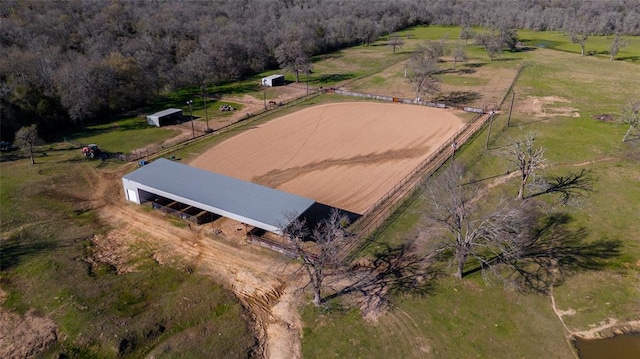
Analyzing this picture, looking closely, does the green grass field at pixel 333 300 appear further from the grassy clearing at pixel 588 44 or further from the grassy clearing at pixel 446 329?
the grassy clearing at pixel 588 44

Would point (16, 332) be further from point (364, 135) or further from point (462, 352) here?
point (364, 135)

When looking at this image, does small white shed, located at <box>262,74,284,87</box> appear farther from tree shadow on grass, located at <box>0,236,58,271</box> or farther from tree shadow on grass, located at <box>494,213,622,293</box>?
tree shadow on grass, located at <box>494,213,622,293</box>

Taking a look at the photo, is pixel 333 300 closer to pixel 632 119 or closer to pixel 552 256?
pixel 552 256

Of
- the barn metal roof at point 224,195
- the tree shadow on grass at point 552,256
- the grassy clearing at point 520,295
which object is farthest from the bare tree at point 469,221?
the barn metal roof at point 224,195

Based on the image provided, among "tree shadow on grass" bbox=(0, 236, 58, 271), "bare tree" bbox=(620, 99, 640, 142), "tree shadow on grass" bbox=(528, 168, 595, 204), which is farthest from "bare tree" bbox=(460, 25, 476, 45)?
"tree shadow on grass" bbox=(0, 236, 58, 271)

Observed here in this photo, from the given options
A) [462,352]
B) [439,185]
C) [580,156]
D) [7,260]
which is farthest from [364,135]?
[7,260]

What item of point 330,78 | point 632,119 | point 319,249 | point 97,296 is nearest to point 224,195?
point 319,249
